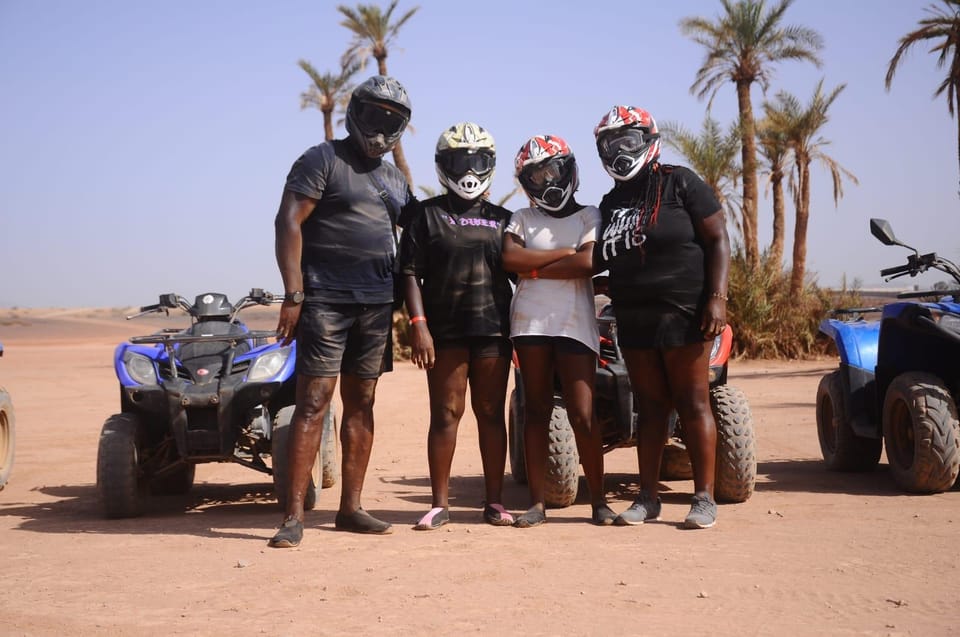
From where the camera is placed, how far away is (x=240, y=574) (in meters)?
5.04

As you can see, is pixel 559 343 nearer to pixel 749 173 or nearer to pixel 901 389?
pixel 901 389

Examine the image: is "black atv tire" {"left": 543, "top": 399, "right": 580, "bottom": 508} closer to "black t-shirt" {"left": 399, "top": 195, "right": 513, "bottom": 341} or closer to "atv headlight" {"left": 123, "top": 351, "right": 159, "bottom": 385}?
"black t-shirt" {"left": 399, "top": 195, "right": 513, "bottom": 341}

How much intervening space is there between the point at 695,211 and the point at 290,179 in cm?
218

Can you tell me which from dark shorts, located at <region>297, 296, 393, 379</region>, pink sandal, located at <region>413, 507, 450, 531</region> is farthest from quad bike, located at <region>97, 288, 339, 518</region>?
pink sandal, located at <region>413, 507, 450, 531</region>

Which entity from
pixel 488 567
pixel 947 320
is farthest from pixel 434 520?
pixel 947 320

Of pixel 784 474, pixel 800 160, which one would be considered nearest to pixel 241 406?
pixel 784 474

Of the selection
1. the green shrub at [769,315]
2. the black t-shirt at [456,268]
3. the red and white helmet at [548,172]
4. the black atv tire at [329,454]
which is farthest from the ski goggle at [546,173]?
the green shrub at [769,315]

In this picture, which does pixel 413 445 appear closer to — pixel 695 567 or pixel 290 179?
pixel 290 179

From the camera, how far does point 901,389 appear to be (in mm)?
7055

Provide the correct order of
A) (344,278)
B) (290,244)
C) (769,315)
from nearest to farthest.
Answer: (290,244), (344,278), (769,315)

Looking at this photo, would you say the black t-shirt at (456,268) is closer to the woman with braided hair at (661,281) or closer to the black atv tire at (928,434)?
the woman with braided hair at (661,281)

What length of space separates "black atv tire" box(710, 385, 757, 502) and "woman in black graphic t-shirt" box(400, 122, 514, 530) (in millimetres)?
1496

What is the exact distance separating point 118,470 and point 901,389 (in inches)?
194

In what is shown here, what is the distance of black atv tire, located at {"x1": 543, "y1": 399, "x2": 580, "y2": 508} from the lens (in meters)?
6.76
